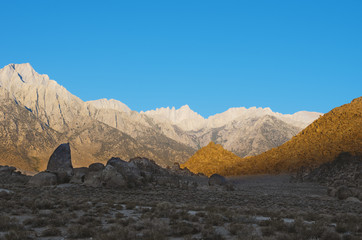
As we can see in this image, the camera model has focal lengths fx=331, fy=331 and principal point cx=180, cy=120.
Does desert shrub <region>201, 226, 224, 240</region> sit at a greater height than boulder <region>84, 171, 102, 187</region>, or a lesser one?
lesser

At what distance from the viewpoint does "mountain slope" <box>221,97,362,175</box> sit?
81688 mm

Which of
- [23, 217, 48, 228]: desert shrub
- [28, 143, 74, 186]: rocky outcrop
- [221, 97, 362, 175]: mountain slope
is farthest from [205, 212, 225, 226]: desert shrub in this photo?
[221, 97, 362, 175]: mountain slope

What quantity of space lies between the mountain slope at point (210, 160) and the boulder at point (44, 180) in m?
85.1

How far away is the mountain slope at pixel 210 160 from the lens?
406 ft

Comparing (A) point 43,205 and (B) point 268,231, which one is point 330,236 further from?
(A) point 43,205

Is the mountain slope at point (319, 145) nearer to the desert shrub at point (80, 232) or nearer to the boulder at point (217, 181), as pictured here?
the boulder at point (217, 181)

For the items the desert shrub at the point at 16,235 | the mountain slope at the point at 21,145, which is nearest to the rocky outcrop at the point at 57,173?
the desert shrub at the point at 16,235

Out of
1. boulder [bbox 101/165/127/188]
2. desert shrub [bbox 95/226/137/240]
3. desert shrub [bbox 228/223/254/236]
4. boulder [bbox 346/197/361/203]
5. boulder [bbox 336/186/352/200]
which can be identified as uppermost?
boulder [bbox 101/165/127/188]

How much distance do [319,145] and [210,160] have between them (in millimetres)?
51822

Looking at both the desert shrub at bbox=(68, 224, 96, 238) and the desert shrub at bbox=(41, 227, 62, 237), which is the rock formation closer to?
the desert shrub at bbox=(41, 227, 62, 237)

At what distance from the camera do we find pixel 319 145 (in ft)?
294

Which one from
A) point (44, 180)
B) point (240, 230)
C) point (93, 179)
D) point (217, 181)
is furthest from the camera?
point (217, 181)

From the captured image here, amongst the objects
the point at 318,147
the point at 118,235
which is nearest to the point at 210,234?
the point at 118,235

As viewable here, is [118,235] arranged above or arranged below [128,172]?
A: below
